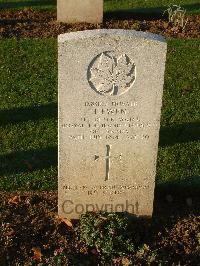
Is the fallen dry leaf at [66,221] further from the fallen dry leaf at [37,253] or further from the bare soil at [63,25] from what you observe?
the bare soil at [63,25]

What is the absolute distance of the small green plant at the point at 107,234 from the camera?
472 centimetres

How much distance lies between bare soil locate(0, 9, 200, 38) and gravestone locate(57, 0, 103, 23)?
0.16m

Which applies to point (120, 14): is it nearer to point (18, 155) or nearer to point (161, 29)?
point (161, 29)

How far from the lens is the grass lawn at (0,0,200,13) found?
11.4 m

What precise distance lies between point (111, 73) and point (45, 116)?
9.67 feet

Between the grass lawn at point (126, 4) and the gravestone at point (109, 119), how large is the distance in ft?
23.2

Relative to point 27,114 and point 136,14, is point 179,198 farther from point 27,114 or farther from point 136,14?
point 136,14

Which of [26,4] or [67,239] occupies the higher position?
[26,4]

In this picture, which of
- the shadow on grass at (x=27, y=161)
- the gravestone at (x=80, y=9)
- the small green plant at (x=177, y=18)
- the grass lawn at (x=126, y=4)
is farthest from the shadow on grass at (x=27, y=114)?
the grass lawn at (x=126, y=4)

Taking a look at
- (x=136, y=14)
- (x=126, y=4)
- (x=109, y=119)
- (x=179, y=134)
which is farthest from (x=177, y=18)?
(x=109, y=119)

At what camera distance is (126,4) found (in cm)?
1170

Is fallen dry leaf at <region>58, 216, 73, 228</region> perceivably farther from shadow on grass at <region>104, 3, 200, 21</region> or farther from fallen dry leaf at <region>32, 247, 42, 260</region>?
shadow on grass at <region>104, 3, 200, 21</region>

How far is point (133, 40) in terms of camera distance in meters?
4.22

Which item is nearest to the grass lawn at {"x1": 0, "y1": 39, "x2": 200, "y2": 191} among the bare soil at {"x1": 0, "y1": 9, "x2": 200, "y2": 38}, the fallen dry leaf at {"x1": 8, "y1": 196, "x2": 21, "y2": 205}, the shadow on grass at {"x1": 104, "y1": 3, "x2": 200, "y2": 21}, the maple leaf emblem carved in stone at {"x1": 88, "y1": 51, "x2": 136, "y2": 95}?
the fallen dry leaf at {"x1": 8, "y1": 196, "x2": 21, "y2": 205}
